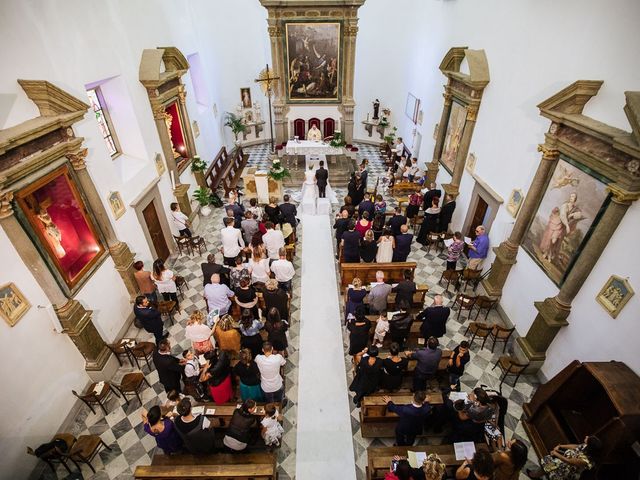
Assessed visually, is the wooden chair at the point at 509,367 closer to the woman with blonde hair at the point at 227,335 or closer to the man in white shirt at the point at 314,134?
the woman with blonde hair at the point at 227,335

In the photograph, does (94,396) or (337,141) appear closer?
(94,396)

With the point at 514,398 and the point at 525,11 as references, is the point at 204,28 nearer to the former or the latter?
the point at 525,11

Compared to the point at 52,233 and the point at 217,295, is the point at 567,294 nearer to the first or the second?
the point at 217,295

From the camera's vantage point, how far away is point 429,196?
10.2m

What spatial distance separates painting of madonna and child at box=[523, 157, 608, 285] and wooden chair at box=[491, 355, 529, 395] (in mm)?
1632

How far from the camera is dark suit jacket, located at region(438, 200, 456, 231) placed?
976 cm

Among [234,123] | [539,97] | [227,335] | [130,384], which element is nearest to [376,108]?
[234,123]

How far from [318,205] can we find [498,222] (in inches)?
225

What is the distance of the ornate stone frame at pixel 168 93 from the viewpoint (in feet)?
28.7

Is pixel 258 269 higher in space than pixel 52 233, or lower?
lower

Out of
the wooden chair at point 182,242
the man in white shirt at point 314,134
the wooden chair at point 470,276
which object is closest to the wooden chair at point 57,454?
the wooden chair at point 182,242

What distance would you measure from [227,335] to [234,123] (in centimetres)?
1363

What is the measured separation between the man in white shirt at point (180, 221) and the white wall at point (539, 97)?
8.15m

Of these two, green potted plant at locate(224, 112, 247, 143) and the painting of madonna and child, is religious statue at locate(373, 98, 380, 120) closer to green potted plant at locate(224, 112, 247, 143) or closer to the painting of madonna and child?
green potted plant at locate(224, 112, 247, 143)
